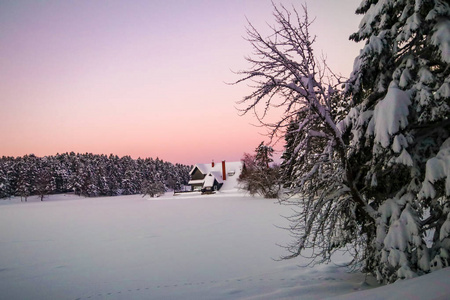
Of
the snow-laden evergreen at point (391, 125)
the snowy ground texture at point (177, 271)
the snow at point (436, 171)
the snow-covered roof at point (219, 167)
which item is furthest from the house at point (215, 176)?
the snow at point (436, 171)

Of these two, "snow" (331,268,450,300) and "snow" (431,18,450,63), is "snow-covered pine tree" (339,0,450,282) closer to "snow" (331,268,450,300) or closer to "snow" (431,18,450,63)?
"snow" (431,18,450,63)

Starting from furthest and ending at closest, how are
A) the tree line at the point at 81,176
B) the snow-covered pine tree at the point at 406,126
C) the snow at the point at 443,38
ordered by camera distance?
the tree line at the point at 81,176
the snow-covered pine tree at the point at 406,126
the snow at the point at 443,38

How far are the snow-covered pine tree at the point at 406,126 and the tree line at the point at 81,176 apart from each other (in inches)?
2391

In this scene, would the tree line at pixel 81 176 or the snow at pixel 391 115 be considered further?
the tree line at pixel 81 176

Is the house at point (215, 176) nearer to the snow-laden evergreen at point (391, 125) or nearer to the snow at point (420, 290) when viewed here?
the snow-laden evergreen at point (391, 125)

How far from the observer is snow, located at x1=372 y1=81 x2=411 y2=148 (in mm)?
4414

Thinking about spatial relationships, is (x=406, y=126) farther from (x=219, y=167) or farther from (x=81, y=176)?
(x=81, y=176)

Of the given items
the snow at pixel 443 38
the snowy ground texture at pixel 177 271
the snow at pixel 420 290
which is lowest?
the snowy ground texture at pixel 177 271

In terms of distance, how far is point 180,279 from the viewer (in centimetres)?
801

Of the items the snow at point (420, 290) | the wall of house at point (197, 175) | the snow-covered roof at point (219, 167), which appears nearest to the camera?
the snow at point (420, 290)

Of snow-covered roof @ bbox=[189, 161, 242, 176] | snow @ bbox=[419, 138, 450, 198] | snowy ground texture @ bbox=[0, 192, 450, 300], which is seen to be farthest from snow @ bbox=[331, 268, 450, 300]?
snow-covered roof @ bbox=[189, 161, 242, 176]

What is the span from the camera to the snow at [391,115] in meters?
4.41

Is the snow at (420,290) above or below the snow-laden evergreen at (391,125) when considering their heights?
below

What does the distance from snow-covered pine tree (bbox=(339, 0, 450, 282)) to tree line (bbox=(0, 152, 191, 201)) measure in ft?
199
